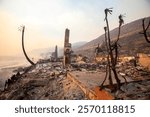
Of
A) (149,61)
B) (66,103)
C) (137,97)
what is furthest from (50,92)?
(149,61)

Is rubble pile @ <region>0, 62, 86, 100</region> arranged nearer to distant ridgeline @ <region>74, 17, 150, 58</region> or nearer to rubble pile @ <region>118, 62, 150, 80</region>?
rubble pile @ <region>118, 62, 150, 80</region>

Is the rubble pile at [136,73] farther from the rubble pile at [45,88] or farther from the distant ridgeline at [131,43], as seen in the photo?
the distant ridgeline at [131,43]

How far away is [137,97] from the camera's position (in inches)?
199

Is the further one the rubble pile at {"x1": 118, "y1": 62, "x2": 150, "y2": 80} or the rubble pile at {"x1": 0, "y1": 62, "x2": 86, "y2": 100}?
Result: the rubble pile at {"x1": 118, "y1": 62, "x2": 150, "y2": 80}

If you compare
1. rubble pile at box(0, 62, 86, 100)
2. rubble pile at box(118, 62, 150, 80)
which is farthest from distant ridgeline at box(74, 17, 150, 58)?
rubble pile at box(0, 62, 86, 100)

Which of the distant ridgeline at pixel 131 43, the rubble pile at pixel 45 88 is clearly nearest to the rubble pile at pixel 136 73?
the rubble pile at pixel 45 88

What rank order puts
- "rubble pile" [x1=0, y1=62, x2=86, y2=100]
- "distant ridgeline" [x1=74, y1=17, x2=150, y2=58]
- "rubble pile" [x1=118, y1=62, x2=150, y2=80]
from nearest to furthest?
"rubble pile" [x1=0, y1=62, x2=86, y2=100]
"rubble pile" [x1=118, y1=62, x2=150, y2=80]
"distant ridgeline" [x1=74, y1=17, x2=150, y2=58]

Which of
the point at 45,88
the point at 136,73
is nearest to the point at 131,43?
the point at 136,73

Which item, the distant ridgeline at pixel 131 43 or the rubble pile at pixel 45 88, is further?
the distant ridgeline at pixel 131 43

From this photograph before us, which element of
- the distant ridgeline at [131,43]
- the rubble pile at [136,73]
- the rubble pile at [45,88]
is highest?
the distant ridgeline at [131,43]

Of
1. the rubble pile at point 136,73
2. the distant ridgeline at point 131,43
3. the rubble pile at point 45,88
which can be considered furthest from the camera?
the distant ridgeline at point 131,43

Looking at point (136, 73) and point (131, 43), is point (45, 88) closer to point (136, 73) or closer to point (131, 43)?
point (136, 73)

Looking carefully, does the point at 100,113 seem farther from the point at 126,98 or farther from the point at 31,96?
the point at 31,96

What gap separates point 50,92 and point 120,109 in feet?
7.66
